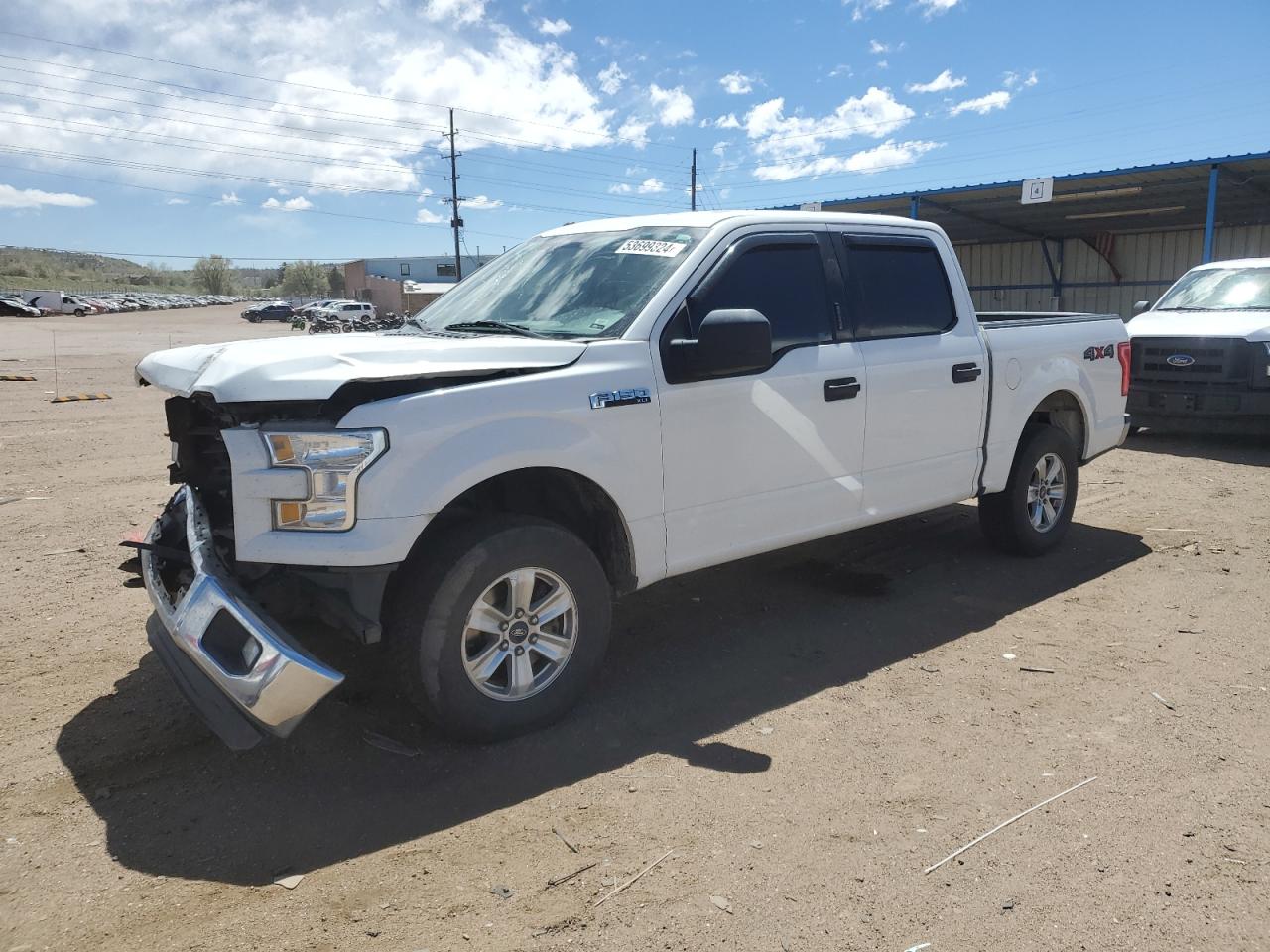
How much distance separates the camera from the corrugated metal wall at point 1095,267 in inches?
968

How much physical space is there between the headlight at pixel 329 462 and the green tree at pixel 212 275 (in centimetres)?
17103

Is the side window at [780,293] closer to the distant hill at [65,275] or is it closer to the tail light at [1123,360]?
the tail light at [1123,360]

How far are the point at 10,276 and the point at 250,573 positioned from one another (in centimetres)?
14316

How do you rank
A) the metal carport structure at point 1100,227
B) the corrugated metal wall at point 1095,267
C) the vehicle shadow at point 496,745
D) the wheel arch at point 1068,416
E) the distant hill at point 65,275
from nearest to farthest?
A: the vehicle shadow at point 496,745 → the wheel arch at point 1068,416 → the metal carport structure at point 1100,227 → the corrugated metal wall at point 1095,267 → the distant hill at point 65,275

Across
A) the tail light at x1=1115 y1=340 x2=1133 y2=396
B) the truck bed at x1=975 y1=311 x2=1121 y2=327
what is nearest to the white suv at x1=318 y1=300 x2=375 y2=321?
the truck bed at x1=975 y1=311 x2=1121 y2=327

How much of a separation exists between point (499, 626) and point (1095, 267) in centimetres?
2786

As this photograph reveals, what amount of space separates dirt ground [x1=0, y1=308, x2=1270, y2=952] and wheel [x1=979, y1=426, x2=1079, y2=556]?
45cm

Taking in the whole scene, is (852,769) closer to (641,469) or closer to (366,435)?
(641,469)

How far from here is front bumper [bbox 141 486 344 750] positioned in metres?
2.91

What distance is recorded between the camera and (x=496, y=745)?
3.57 metres

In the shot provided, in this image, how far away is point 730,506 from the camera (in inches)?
163

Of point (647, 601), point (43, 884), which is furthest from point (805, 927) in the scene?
point (647, 601)

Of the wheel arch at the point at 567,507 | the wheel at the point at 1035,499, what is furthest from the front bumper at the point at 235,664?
the wheel at the point at 1035,499

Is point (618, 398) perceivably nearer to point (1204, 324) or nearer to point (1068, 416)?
point (1068, 416)
